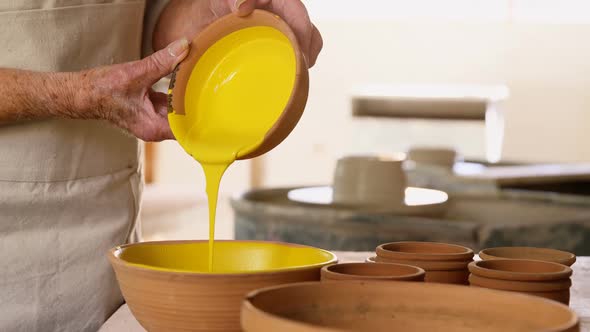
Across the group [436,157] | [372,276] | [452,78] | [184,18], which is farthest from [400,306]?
[452,78]

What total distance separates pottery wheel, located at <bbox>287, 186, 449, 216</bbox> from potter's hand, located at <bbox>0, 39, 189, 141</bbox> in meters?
1.11

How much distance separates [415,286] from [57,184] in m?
0.79

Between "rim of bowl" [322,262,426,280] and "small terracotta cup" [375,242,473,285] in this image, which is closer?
"rim of bowl" [322,262,426,280]

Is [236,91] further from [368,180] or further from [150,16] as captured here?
[368,180]

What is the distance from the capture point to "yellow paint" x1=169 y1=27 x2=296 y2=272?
1.26 m

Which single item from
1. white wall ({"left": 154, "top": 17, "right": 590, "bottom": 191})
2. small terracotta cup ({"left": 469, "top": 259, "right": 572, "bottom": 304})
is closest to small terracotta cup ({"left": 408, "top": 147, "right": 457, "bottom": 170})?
small terracotta cup ({"left": 469, "top": 259, "right": 572, "bottom": 304})

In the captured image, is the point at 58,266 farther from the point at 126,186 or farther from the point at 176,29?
the point at 176,29

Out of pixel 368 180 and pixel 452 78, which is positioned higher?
pixel 452 78

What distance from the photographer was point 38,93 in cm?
133

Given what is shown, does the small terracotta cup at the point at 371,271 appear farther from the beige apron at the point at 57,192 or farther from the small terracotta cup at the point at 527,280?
the beige apron at the point at 57,192

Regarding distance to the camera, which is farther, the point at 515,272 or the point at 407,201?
the point at 407,201

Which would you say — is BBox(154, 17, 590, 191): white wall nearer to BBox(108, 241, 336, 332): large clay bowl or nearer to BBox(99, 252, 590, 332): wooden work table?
BBox(99, 252, 590, 332): wooden work table

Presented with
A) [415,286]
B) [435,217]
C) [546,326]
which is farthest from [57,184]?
[435,217]

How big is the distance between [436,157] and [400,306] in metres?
2.67
